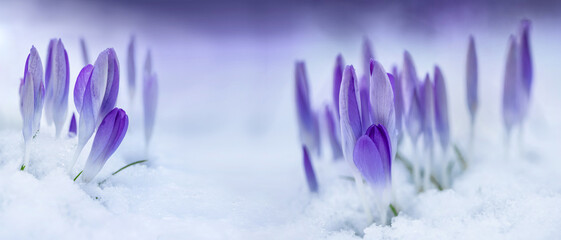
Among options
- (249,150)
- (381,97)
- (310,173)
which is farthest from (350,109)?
(249,150)

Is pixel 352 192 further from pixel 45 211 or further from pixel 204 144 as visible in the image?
pixel 204 144

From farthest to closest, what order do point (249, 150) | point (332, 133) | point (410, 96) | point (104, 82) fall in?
point (249, 150) < point (332, 133) < point (410, 96) < point (104, 82)

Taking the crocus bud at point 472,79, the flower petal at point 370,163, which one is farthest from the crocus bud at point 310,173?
the crocus bud at point 472,79

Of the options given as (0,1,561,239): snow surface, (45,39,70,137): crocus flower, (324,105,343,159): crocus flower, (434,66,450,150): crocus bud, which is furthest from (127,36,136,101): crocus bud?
(434,66,450,150): crocus bud

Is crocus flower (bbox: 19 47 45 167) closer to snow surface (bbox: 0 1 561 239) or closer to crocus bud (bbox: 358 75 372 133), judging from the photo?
snow surface (bbox: 0 1 561 239)

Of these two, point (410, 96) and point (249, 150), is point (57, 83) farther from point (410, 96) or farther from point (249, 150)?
point (249, 150)

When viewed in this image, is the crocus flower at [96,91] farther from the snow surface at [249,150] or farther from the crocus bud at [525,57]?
the crocus bud at [525,57]
